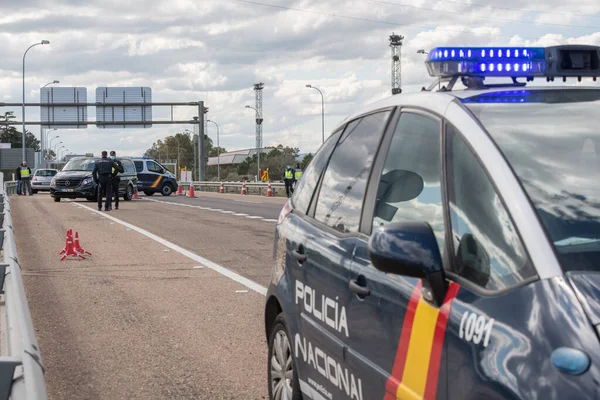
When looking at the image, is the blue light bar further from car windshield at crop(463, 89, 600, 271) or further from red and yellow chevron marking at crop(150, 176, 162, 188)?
red and yellow chevron marking at crop(150, 176, 162, 188)

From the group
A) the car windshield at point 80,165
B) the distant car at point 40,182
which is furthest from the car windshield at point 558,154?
A: the distant car at point 40,182

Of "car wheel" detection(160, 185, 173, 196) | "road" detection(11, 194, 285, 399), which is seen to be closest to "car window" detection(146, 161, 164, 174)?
"car wheel" detection(160, 185, 173, 196)

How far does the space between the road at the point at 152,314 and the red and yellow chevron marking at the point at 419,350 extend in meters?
2.64

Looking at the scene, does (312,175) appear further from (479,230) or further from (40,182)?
(40,182)

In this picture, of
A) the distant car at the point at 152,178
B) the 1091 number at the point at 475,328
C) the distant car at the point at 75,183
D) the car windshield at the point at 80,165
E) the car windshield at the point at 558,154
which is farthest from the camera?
the distant car at the point at 152,178

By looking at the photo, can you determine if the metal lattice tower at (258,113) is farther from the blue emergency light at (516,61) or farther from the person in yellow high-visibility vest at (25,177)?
the blue emergency light at (516,61)

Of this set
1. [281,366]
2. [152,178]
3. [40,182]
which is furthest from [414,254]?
[40,182]

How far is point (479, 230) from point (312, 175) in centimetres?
201

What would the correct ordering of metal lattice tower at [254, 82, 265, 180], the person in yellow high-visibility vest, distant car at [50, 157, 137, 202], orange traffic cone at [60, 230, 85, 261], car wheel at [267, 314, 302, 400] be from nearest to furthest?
1. car wheel at [267, 314, 302, 400]
2. orange traffic cone at [60, 230, 85, 261]
3. distant car at [50, 157, 137, 202]
4. the person in yellow high-visibility vest
5. metal lattice tower at [254, 82, 265, 180]

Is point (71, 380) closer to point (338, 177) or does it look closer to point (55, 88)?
point (338, 177)

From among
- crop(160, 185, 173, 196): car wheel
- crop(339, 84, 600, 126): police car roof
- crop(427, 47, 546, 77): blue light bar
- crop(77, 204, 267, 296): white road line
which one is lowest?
crop(160, 185, 173, 196): car wheel

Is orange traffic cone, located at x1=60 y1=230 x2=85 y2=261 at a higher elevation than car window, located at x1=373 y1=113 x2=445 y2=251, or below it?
below

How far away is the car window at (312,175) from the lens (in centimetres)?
468

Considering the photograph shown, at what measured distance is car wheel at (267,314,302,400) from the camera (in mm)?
4422
